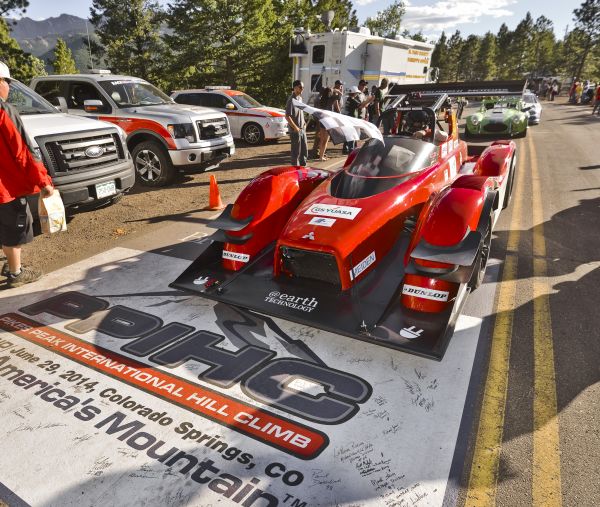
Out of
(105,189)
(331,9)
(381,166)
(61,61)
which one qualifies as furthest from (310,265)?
(61,61)

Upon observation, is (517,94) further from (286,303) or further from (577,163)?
(577,163)

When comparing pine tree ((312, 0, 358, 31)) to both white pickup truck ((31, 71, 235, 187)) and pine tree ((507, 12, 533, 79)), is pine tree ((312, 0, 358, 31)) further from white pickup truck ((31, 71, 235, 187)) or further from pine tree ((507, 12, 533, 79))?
pine tree ((507, 12, 533, 79))

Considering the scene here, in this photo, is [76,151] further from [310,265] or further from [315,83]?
[315,83]

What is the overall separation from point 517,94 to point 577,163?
6.25m

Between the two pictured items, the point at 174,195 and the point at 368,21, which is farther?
the point at 368,21

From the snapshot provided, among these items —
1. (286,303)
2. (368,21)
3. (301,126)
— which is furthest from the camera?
(368,21)

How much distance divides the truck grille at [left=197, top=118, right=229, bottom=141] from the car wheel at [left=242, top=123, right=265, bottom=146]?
458 cm

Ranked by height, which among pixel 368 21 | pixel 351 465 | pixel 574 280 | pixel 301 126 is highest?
pixel 368 21

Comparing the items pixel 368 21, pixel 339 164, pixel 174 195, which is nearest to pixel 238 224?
pixel 174 195

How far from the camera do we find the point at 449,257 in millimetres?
3410

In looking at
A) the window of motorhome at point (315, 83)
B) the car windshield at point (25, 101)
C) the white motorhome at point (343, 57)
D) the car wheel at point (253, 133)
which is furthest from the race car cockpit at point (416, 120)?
the window of motorhome at point (315, 83)

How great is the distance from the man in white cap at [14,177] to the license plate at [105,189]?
61.4 inches

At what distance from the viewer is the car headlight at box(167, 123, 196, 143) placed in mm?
8394

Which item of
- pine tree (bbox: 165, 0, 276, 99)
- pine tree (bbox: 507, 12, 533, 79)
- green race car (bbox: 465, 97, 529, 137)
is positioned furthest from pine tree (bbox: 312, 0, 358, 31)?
pine tree (bbox: 507, 12, 533, 79)
